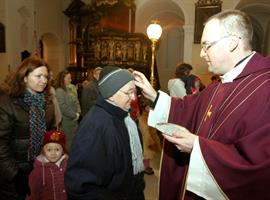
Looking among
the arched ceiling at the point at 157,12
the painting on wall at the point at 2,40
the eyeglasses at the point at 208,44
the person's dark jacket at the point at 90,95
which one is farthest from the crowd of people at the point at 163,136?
the arched ceiling at the point at 157,12

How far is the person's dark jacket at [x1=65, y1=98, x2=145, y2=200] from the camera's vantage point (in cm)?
188

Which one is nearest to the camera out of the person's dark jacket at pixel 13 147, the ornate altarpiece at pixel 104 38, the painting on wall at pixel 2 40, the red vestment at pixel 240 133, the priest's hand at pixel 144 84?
the red vestment at pixel 240 133

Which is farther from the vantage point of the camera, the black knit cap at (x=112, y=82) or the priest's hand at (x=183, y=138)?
the black knit cap at (x=112, y=82)

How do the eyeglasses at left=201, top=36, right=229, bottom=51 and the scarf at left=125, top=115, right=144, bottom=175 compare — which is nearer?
the eyeglasses at left=201, top=36, right=229, bottom=51

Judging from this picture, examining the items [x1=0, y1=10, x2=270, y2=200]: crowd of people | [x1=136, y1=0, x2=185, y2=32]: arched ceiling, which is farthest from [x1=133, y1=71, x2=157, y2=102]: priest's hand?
[x1=136, y1=0, x2=185, y2=32]: arched ceiling

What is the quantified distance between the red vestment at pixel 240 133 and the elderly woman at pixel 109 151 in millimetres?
484

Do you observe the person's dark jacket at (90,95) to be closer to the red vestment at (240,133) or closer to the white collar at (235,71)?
the red vestment at (240,133)

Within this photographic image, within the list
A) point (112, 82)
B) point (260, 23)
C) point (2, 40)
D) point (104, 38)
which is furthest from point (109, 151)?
point (260, 23)

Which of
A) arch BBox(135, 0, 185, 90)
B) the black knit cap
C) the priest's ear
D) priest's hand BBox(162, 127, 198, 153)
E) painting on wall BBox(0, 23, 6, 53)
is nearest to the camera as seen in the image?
priest's hand BBox(162, 127, 198, 153)

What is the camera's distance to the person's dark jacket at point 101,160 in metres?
1.88

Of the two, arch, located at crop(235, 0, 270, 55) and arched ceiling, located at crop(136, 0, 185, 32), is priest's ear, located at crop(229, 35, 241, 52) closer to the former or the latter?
arched ceiling, located at crop(136, 0, 185, 32)

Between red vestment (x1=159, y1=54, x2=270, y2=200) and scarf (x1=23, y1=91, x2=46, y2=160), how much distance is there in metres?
1.36

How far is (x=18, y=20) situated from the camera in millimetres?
11039

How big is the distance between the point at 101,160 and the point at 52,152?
113cm
